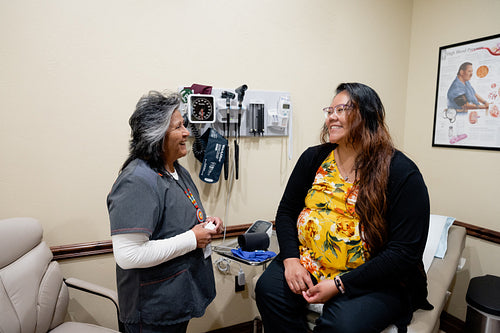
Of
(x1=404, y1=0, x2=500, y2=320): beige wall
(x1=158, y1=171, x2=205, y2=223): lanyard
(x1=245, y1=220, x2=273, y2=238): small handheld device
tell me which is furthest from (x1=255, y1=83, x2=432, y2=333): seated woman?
(x1=404, y1=0, x2=500, y2=320): beige wall

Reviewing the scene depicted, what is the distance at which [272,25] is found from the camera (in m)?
1.90

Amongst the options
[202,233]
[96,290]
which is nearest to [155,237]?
[202,233]

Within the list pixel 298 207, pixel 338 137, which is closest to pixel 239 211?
pixel 298 207

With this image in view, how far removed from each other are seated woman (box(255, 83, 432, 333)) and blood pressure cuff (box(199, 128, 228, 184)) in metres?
0.57

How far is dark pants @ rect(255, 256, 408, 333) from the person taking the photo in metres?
1.10

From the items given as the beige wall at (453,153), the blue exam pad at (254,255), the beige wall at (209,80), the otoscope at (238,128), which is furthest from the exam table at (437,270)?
the otoscope at (238,128)

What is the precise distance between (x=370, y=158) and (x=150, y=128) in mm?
901

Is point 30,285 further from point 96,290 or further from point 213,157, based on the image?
point 213,157

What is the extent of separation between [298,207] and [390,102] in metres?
1.46

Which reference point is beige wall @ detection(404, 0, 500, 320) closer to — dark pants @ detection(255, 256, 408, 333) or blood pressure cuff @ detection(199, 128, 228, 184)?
dark pants @ detection(255, 256, 408, 333)

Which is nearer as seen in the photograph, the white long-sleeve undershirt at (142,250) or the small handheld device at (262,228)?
the white long-sleeve undershirt at (142,250)

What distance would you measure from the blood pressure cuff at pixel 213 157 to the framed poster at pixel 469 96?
5.35ft

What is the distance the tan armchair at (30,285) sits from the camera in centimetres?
122

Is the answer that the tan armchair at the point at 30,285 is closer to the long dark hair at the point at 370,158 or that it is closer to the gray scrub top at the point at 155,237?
the gray scrub top at the point at 155,237
